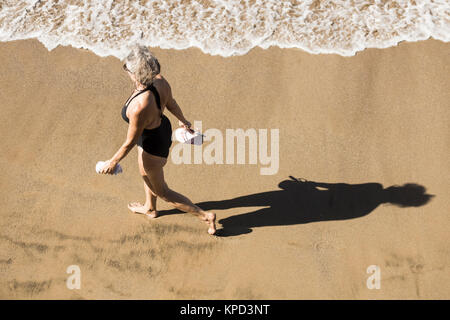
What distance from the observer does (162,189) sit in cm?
327

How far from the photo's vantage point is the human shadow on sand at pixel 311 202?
12.1 feet

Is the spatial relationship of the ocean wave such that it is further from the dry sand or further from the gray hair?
the gray hair

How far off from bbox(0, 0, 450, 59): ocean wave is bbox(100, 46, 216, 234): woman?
7.84 ft

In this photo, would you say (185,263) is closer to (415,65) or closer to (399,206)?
(399,206)

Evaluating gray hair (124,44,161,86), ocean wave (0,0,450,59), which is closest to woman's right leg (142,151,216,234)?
gray hair (124,44,161,86)

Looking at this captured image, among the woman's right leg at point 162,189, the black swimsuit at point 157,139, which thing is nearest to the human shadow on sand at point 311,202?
the woman's right leg at point 162,189

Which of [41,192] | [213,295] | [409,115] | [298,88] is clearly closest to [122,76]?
[41,192]

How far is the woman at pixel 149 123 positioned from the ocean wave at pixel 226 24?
7.84 ft

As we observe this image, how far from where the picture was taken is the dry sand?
3328 mm

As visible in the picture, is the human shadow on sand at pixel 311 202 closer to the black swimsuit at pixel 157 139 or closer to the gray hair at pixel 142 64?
the black swimsuit at pixel 157 139

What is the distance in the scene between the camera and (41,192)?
390cm

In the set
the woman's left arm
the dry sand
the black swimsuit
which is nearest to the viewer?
the woman's left arm
